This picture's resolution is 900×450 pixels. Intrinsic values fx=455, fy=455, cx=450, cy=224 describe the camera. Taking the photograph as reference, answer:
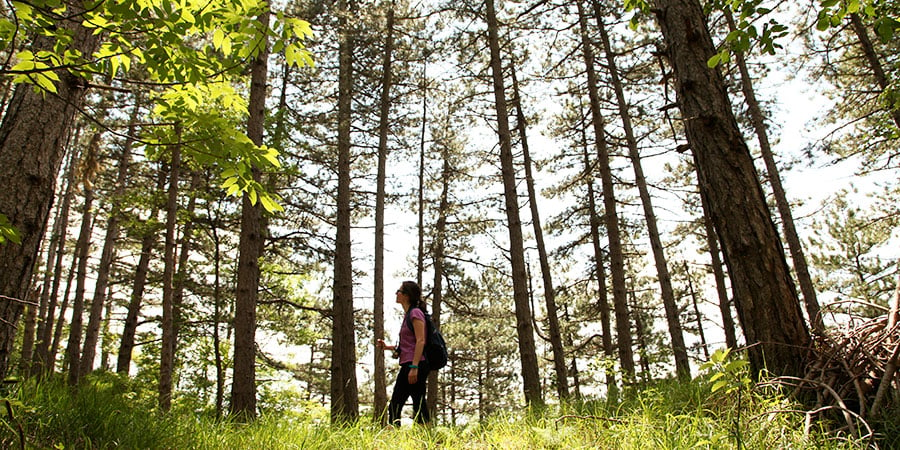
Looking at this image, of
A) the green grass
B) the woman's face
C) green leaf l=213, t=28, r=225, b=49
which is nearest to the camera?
the green grass

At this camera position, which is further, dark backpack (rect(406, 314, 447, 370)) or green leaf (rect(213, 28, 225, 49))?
dark backpack (rect(406, 314, 447, 370))

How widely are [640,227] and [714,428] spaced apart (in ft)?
46.6

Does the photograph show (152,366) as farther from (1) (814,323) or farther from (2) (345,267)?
(1) (814,323)

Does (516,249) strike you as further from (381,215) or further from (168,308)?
(168,308)

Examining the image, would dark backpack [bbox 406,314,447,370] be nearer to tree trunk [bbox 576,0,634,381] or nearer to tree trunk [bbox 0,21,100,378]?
tree trunk [bbox 0,21,100,378]

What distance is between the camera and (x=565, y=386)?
10211 mm

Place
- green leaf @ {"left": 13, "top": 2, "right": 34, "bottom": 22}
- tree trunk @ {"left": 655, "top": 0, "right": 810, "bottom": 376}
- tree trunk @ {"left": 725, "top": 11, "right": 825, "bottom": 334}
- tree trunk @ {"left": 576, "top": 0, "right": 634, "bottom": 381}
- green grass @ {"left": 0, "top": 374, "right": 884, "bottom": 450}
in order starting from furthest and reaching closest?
tree trunk @ {"left": 725, "top": 11, "right": 825, "bottom": 334}
tree trunk @ {"left": 576, "top": 0, "right": 634, "bottom": 381}
tree trunk @ {"left": 655, "top": 0, "right": 810, "bottom": 376}
green grass @ {"left": 0, "top": 374, "right": 884, "bottom": 450}
green leaf @ {"left": 13, "top": 2, "right": 34, "bottom": 22}

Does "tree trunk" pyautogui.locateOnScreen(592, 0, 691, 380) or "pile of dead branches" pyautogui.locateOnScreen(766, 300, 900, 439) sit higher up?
"tree trunk" pyautogui.locateOnScreen(592, 0, 691, 380)

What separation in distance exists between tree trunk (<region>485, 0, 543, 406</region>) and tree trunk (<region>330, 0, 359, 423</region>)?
11.1 ft

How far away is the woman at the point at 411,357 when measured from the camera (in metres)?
4.51

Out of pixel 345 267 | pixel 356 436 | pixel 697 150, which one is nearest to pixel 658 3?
pixel 697 150

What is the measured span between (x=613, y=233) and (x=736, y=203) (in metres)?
7.43

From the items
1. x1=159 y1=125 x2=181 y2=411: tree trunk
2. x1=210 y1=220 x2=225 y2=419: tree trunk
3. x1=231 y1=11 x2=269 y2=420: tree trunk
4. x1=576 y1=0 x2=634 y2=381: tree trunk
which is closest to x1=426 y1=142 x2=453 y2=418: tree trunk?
x1=576 y1=0 x2=634 y2=381: tree trunk

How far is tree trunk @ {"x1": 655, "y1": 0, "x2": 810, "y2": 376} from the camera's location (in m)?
2.96
